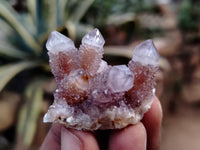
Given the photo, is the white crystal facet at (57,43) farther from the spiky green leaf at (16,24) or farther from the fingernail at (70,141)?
the spiky green leaf at (16,24)

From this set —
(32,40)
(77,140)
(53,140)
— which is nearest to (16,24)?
(32,40)

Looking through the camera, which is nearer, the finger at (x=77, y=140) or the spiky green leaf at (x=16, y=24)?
the finger at (x=77, y=140)

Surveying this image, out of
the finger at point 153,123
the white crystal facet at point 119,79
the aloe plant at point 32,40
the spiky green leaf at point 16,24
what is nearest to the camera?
the white crystal facet at point 119,79

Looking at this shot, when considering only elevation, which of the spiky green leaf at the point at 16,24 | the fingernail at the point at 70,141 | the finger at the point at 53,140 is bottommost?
the finger at the point at 53,140

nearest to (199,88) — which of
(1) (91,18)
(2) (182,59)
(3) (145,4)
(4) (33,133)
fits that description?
(2) (182,59)

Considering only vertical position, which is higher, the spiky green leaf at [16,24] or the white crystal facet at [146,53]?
the spiky green leaf at [16,24]

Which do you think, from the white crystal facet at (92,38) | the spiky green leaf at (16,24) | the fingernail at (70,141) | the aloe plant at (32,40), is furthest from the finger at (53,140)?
the spiky green leaf at (16,24)

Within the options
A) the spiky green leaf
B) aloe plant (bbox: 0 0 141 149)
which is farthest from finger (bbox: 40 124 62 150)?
the spiky green leaf

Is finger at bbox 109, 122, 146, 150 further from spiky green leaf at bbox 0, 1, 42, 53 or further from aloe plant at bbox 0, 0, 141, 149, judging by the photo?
spiky green leaf at bbox 0, 1, 42, 53
